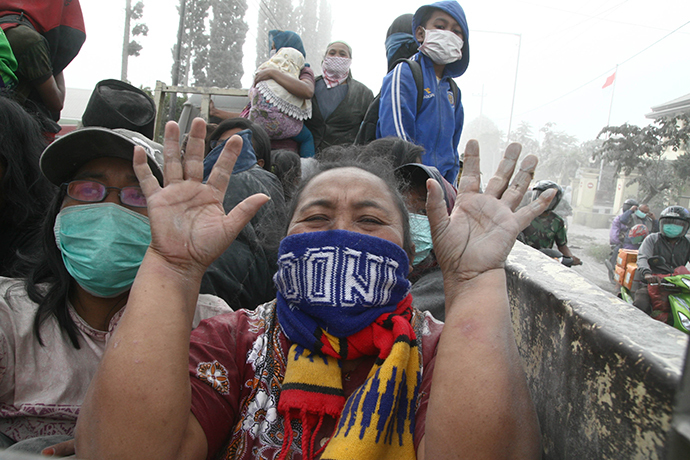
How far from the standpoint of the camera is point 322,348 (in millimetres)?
1364

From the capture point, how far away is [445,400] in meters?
1.11

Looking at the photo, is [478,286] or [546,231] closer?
[478,286]

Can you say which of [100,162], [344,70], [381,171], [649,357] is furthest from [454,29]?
[649,357]

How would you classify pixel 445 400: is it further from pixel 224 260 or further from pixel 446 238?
pixel 224 260

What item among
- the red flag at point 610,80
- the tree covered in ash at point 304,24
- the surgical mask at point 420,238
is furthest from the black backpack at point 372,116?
the tree covered in ash at point 304,24

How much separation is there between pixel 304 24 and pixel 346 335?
77.3 metres

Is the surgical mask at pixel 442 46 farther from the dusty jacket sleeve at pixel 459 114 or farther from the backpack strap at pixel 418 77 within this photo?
the dusty jacket sleeve at pixel 459 114

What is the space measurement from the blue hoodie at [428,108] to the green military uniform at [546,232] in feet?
11.1

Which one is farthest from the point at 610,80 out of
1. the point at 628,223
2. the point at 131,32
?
the point at 131,32

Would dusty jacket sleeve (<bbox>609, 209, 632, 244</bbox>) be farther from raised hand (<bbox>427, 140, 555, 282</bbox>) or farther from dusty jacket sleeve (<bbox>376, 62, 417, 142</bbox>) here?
raised hand (<bbox>427, 140, 555, 282</bbox>)

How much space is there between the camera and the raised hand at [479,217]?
128 centimetres

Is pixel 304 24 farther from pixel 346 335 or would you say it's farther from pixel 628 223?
pixel 346 335

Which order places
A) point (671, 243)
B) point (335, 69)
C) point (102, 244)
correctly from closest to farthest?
point (102, 244) → point (335, 69) → point (671, 243)

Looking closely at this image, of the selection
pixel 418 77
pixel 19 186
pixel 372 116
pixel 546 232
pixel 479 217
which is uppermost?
pixel 418 77
